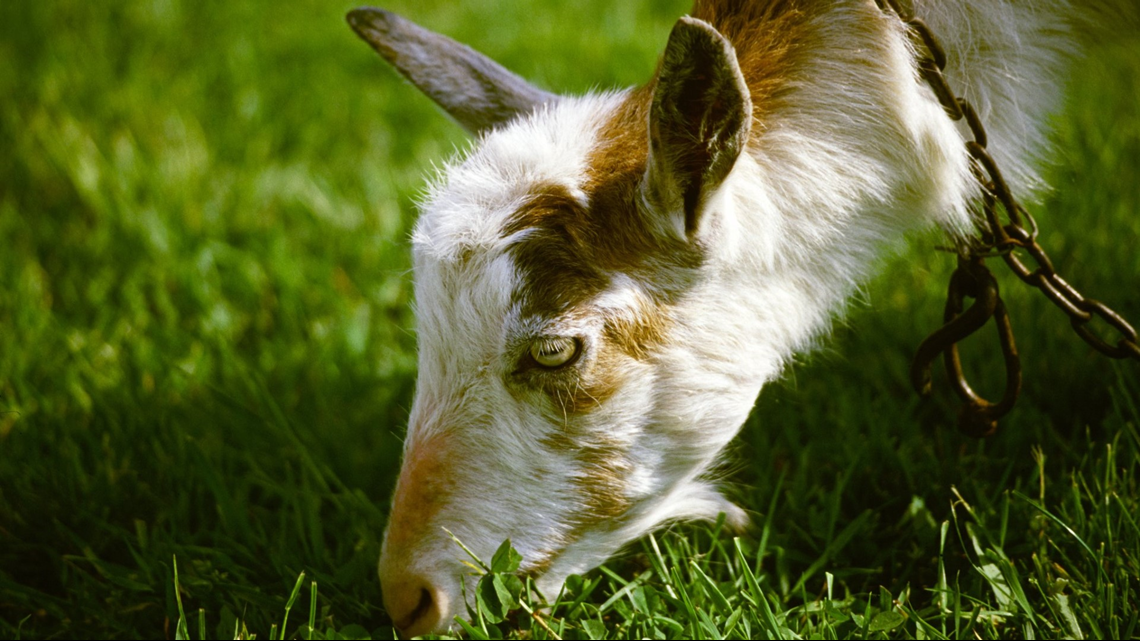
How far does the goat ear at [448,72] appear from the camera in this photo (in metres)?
2.72

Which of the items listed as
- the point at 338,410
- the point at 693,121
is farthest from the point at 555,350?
the point at 338,410

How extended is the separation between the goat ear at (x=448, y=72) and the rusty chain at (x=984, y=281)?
1.06m

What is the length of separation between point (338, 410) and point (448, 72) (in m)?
1.43

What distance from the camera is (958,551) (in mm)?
2562

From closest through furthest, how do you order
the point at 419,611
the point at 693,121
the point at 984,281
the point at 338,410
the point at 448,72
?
the point at 693,121, the point at 419,611, the point at 984,281, the point at 448,72, the point at 338,410

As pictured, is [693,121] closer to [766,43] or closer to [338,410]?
[766,43]

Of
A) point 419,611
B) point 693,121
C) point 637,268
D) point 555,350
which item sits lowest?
point 419,611

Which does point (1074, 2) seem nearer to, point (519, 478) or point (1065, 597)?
point (1065, 597)

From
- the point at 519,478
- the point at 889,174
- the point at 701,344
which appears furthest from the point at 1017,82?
the point at 519,478

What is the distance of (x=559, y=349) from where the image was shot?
6.97 feet

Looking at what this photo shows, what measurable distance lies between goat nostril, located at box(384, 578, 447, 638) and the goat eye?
61 cm

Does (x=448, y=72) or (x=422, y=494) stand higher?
(x=448, y=72)

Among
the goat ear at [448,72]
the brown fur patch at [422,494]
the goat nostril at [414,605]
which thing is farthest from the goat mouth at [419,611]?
the goat ear at [448,72]

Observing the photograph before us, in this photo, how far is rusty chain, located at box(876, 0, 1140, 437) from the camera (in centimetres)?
226
